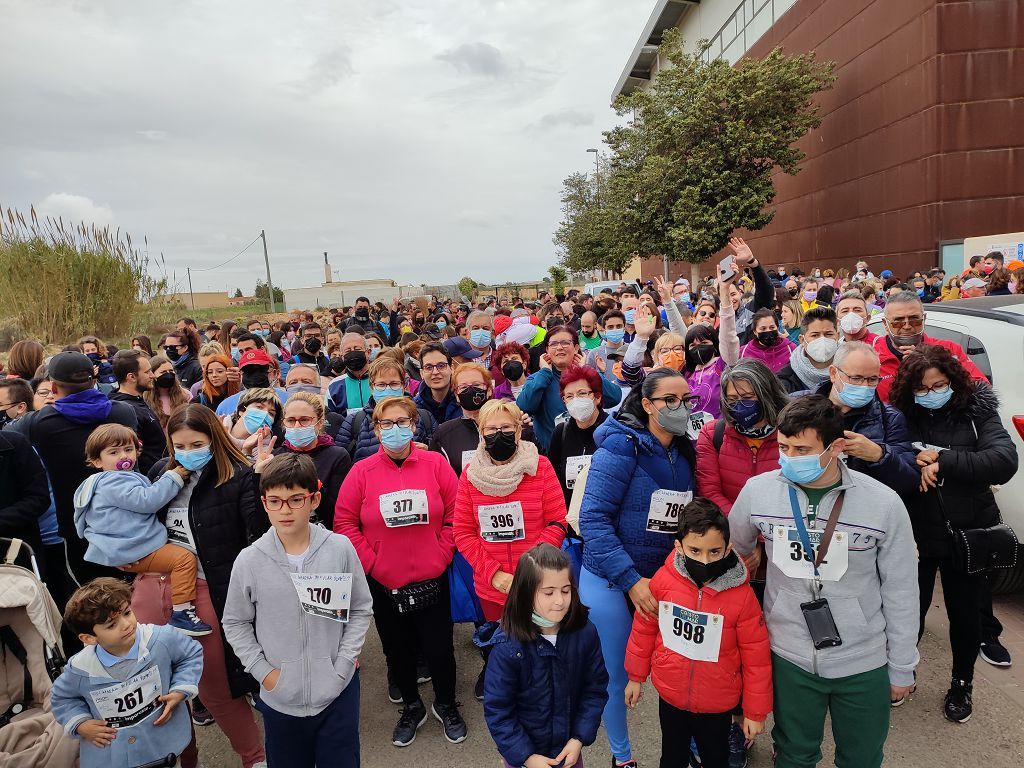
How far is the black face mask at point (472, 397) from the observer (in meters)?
4.04

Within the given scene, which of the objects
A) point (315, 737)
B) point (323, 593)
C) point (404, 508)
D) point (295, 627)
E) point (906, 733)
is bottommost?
point (906, 733)

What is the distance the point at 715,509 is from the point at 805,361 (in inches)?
80.8

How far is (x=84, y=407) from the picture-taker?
3979 millimetres

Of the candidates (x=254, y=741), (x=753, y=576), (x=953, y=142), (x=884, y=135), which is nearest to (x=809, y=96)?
(x=884, y=135)

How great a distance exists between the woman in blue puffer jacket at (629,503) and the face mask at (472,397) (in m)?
1.22

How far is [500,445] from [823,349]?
7.63 ft

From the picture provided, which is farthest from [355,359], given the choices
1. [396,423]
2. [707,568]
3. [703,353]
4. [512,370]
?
[707,568]

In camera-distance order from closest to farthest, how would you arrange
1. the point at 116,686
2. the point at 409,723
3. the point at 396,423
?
1. the point at 116,686
2. the point at 396,423
3. the point at 409,723

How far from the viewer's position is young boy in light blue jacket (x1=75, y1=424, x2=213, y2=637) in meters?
3.09

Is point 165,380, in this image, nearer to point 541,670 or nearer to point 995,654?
point 541,670

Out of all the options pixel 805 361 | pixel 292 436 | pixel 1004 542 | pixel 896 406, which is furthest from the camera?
pixel 805 361

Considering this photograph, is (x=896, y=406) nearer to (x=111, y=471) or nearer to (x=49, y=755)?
(x=111, y=471)

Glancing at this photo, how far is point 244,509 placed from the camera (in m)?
3.22

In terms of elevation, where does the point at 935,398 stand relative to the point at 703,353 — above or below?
below
